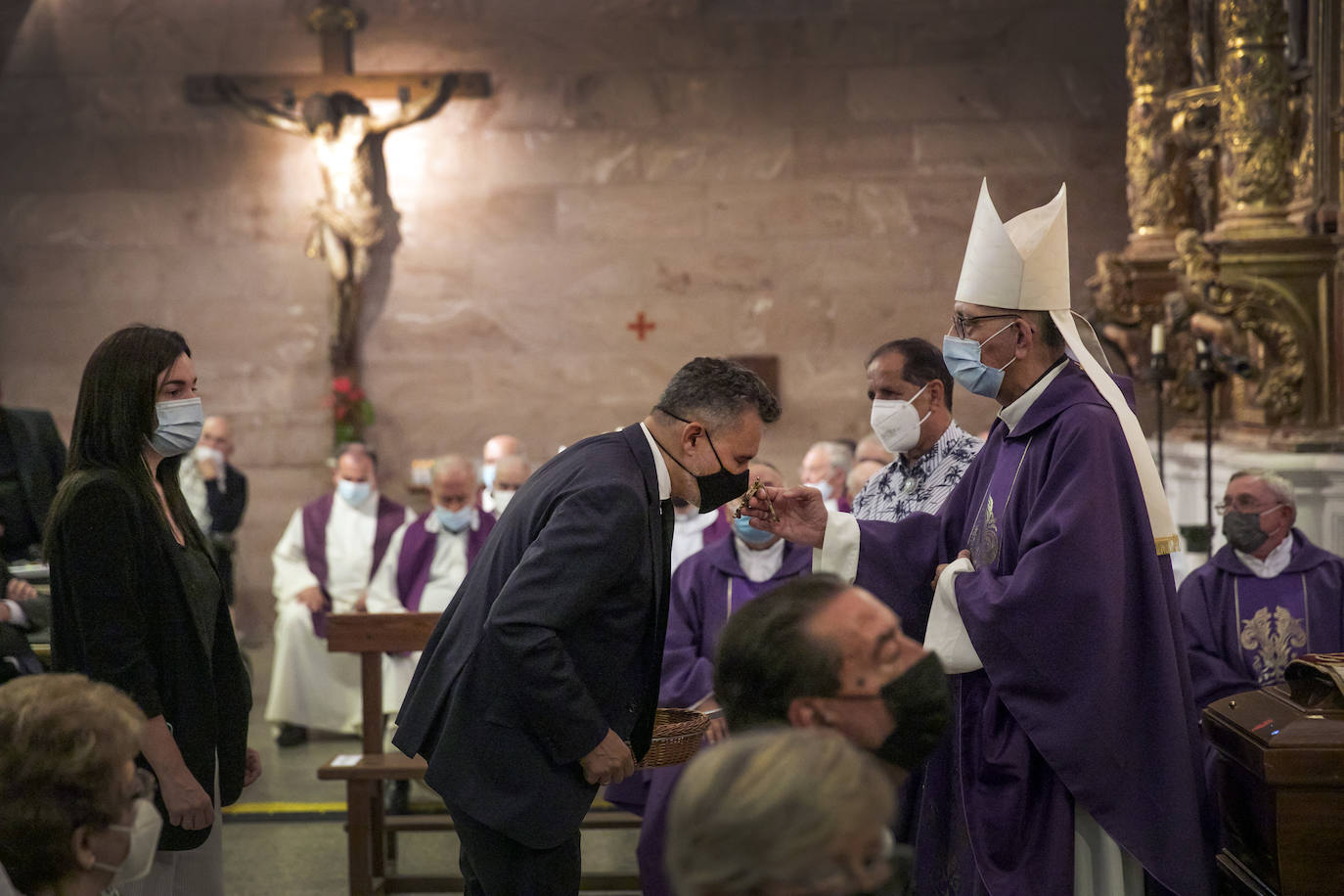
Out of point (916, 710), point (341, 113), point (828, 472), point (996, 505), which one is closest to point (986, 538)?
point (996, 505)

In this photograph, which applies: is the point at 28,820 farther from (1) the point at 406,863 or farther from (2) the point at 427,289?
(2) the point at 427,289

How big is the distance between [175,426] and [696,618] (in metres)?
2.95

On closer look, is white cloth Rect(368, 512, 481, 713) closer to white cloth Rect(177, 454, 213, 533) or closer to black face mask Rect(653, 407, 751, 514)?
white cloth Rect(177, 454, 213, 533)

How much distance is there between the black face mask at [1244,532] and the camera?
17.8ft

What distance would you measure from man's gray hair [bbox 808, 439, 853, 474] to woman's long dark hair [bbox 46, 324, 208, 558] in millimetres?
5664

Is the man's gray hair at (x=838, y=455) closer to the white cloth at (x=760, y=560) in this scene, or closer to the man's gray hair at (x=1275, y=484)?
the white cloth at (x=760, y=560)

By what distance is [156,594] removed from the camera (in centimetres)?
289

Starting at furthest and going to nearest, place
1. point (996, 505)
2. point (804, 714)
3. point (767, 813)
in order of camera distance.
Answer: point (996, 505), point (804, 714), point (767, 813)

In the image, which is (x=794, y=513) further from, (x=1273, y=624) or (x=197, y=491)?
(x=197, y=491)

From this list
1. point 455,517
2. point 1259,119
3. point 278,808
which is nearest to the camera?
point 278,808

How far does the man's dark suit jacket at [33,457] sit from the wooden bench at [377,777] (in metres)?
1.20

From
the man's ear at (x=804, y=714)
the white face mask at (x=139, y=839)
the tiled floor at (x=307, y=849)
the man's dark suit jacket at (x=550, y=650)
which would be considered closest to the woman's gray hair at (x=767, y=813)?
the man's ear at (x=804, y=714)

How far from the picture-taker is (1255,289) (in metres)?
6.56

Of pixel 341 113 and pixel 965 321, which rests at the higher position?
pixel 341 113
